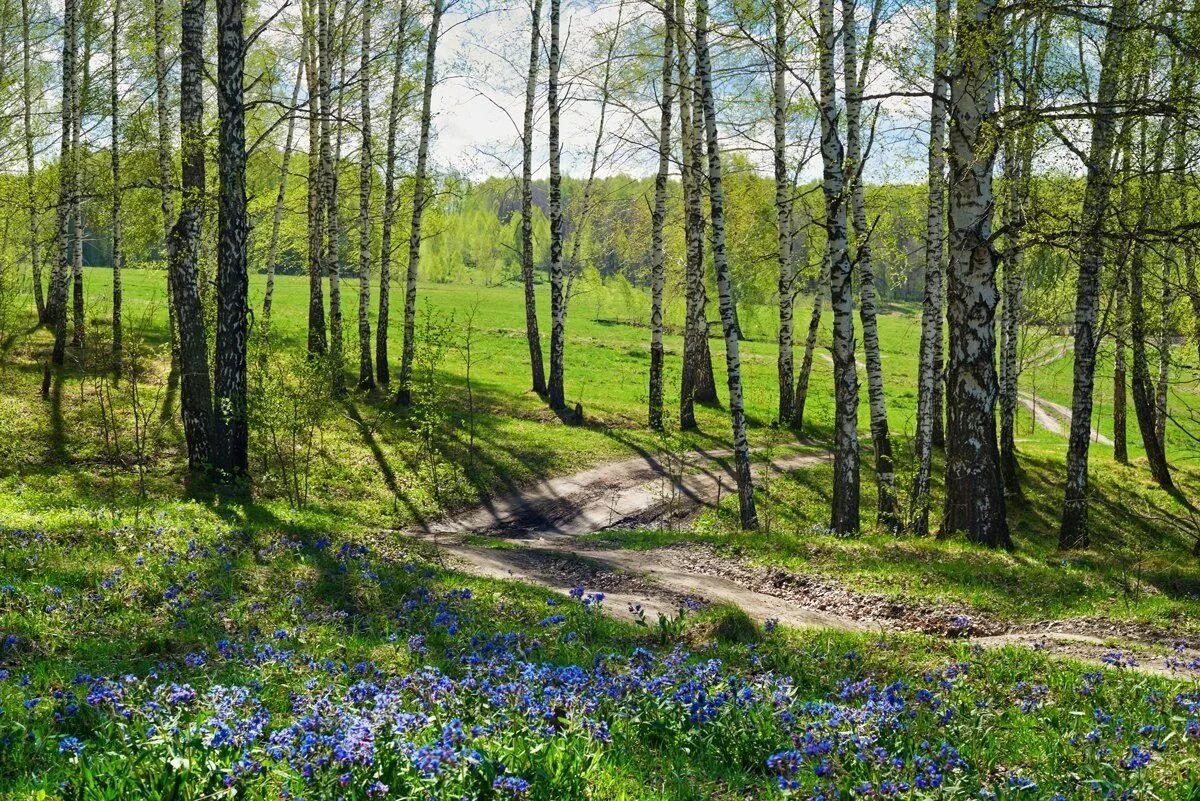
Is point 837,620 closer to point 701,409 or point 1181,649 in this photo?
point 1181,649

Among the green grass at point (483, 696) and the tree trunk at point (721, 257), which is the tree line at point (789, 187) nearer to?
the tree trunk at point (721, 257)

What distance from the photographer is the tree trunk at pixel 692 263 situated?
921 inches

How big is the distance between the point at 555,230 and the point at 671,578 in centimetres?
1610

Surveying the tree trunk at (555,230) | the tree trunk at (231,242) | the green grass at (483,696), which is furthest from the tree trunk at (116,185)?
the green grass at (483,696)

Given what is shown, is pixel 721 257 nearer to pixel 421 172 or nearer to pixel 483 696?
pixel 483 696

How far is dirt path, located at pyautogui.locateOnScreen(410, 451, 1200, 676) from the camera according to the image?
8.48 m

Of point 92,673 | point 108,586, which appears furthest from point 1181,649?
point 108,586

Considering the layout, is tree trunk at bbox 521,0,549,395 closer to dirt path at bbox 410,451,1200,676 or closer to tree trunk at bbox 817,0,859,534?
dirt path at bbox 410,451,1200,676

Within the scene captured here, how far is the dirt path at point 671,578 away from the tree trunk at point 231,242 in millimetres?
3716

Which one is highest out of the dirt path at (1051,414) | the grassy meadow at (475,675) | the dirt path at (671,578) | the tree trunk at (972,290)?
the tree trunk at (972,290)

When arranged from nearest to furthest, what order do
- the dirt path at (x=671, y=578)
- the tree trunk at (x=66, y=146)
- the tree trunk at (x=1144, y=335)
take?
the dirt path at (x=671, y=578) → the tree trunk at (x=1144, y=335) → the tree trunk at (x=66, y=146)

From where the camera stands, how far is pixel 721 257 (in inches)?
574

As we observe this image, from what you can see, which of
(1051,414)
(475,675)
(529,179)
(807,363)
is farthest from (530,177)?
(1051,414)

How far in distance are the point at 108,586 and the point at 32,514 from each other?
189 inches
